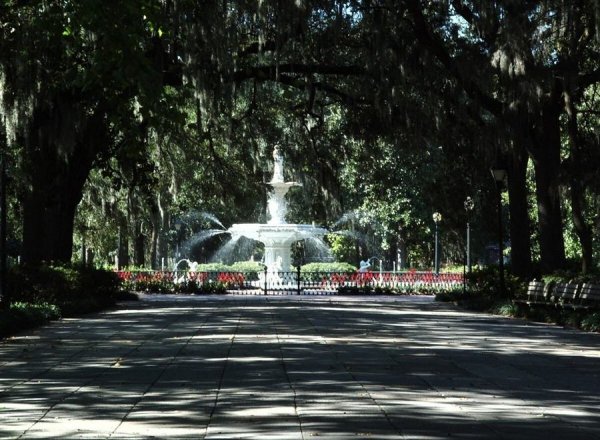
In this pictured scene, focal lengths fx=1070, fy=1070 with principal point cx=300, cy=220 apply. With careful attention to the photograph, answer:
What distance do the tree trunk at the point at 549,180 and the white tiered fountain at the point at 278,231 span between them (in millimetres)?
19879

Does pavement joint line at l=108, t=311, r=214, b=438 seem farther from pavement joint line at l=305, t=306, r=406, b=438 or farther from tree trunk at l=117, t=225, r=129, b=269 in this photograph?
tree trunk at l=117, t=225, r=129, b=269

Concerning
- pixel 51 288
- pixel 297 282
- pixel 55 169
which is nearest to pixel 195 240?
pixel 297 282

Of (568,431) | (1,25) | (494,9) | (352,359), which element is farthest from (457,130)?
(568,431)

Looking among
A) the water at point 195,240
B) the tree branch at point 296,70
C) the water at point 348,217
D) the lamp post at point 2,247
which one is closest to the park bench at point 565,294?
the tree branch at point 296,70

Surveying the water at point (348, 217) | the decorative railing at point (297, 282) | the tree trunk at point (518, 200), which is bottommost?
the decorative railing at point (297, 282)

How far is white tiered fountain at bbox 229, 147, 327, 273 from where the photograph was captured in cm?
4781

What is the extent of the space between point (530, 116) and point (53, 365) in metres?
16.1

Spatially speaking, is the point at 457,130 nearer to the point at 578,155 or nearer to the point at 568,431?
the point at 578,155

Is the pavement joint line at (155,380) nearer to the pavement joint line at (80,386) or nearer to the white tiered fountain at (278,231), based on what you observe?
the pavement joint line at (80,386)

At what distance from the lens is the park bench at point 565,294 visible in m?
22.2

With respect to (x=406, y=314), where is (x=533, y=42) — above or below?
above

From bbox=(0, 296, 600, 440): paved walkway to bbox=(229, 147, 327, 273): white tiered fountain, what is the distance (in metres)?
27.8

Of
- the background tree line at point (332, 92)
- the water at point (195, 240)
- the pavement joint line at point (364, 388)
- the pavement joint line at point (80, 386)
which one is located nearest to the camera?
the pavement joint line at point (364, 388)

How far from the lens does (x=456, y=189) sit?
37406 millimetres
